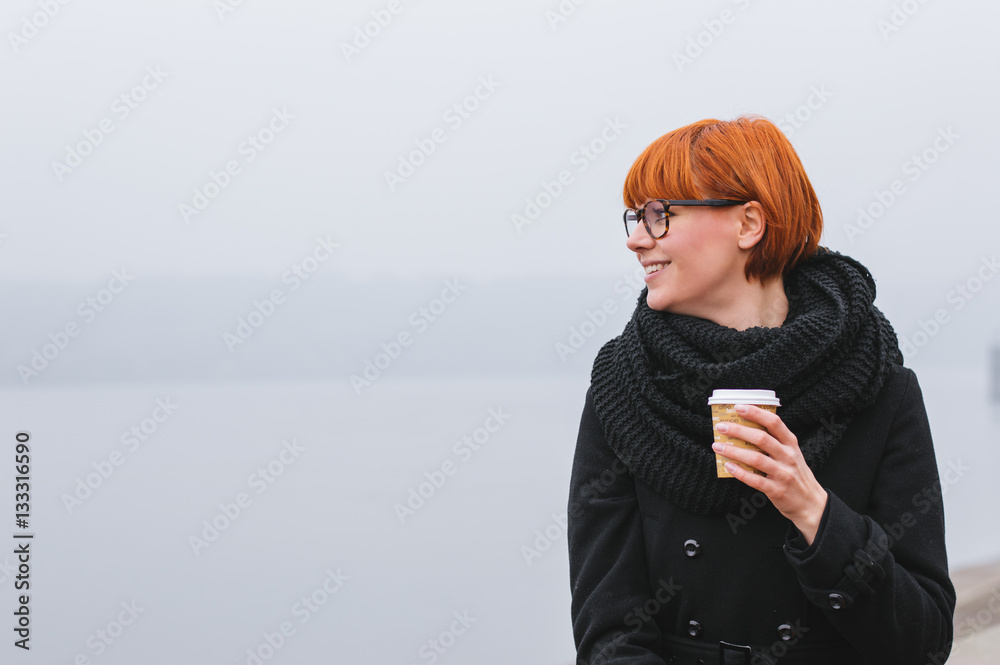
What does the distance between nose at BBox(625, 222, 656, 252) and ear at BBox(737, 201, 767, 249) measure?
15 centimetres

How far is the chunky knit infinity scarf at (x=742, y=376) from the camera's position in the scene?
137 cm

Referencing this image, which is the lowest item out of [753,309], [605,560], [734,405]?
[605,560]

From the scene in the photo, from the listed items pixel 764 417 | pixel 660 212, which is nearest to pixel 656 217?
pixel 660 212

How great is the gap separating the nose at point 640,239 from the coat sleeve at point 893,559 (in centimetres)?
48

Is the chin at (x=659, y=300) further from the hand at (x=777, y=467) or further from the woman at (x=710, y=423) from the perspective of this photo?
the hand at (x=777, y=467)

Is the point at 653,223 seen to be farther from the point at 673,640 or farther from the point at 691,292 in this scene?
the point at 673,640

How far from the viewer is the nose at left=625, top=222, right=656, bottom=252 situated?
144cm

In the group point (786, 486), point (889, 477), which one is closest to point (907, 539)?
point (889, 477)

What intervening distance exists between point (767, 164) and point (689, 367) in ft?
1.18

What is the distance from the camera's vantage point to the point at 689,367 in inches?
55.1

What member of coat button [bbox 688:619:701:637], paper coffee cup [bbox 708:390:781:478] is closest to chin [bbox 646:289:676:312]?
paper coffee cup [bbox 708:390:781:478]

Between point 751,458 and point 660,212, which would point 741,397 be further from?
point 660,212

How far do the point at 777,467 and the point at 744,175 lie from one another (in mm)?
488

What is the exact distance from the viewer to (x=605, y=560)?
1.48 m
